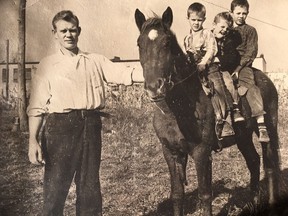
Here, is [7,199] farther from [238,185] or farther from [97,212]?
[238,185]

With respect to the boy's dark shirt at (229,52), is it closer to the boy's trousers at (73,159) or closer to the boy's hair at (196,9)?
the boy's hair at (196,9)

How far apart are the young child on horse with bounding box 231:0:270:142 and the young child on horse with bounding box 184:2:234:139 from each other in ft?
1.02

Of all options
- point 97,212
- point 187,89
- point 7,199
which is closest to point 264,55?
point 187,89

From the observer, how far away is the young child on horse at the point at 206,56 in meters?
3.47

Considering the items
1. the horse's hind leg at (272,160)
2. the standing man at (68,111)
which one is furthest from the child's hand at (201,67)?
the horse's hind leg at (272,160)

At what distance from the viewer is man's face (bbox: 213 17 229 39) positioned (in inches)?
143

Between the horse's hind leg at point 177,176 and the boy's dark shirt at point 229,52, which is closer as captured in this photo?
the horse's hind leg at point 177,176

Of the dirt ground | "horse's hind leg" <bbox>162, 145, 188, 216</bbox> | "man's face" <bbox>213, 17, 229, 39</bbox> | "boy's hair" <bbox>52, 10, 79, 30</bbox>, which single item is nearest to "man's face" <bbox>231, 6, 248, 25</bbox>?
"man's face" <bbox>213, 17, 229, 39</bbox>

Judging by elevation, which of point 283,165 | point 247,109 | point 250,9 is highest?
point 250,9

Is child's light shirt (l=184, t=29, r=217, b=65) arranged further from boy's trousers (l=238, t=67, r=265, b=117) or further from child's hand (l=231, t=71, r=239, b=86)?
boy's trousers (l=238, t=67, r=265, b=117)

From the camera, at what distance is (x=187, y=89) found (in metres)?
3.41

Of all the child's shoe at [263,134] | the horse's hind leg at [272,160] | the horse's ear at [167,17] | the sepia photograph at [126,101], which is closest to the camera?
the horse's ear at [167,17]

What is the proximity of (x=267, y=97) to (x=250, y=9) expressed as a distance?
80 cm

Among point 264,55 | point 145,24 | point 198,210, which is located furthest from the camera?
point 264,55
